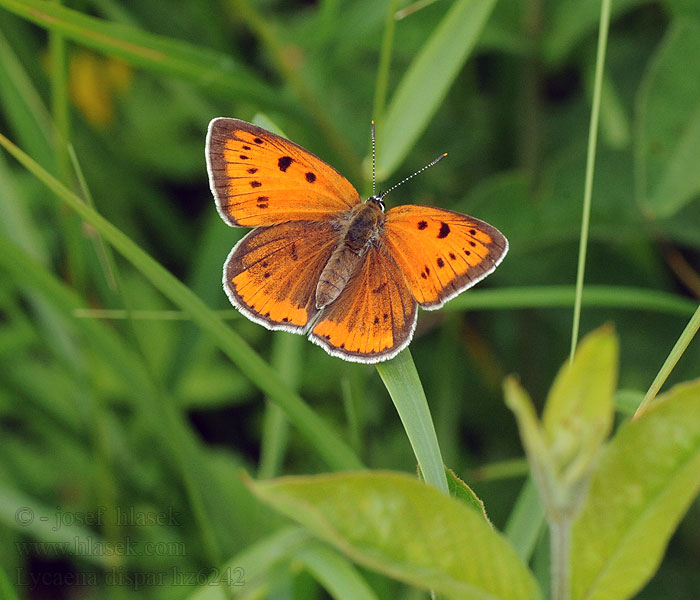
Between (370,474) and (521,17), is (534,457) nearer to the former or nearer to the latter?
(370,474)

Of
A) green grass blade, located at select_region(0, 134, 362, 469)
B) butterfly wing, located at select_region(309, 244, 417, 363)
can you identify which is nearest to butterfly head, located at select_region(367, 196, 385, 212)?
butterfly wing, located at select_region(309, 244, 417, 363)

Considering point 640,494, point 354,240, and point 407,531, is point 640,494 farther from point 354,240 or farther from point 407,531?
point 354,240

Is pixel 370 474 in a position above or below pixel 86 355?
above

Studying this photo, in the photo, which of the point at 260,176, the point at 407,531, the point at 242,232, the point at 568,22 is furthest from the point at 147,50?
the point at 407,531

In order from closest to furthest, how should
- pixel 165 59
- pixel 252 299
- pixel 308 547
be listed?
pixel 308 547
pixel 252 299
pixel 165 59

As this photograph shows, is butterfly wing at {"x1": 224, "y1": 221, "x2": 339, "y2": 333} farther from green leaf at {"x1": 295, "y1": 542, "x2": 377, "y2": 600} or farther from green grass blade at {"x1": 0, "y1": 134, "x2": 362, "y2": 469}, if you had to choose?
green leaf at {"x1": 295, "y1": 542, "x2": 377, "y2": 600}

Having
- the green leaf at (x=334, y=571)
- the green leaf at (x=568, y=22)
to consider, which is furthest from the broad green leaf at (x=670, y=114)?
the green leaf at (x=334, y=571)

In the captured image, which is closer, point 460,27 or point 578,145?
point 460,27

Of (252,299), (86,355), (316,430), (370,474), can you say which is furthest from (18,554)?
(370,474)
